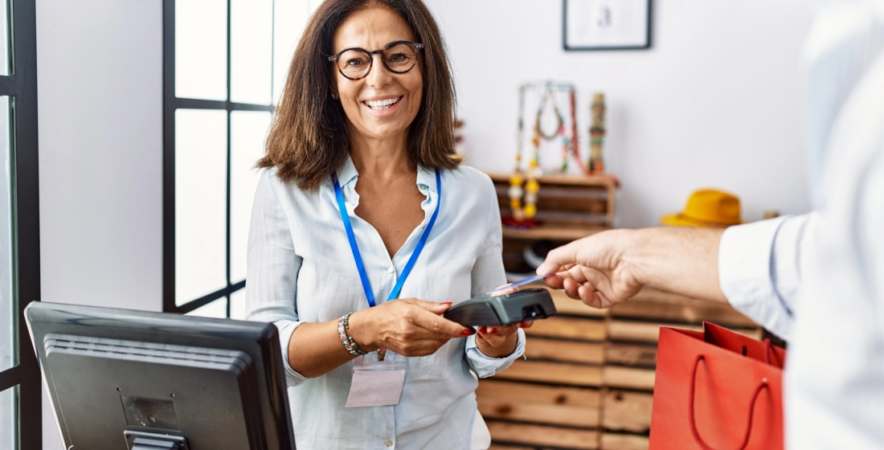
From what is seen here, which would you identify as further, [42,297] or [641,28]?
[641,28]

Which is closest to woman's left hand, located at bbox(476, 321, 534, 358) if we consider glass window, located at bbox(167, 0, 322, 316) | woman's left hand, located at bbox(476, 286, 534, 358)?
woman's left hand, located at bbox(476, 286, 534, 358)

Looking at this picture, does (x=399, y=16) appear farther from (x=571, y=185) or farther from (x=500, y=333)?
(x=571, y=185)

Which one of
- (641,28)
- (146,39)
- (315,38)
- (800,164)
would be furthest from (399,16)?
(800,164)

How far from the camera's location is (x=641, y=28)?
3.31 m

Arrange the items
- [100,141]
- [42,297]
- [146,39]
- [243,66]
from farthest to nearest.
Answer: [243,66]
[146,39]
[100,141]
[42,297]

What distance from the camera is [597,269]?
3.97 ft

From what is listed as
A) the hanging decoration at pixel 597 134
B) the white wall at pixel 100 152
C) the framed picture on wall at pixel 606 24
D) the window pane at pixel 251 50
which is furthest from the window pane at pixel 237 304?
the framed picture on wall at pixel 606 24

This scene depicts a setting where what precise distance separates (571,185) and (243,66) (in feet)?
5.78

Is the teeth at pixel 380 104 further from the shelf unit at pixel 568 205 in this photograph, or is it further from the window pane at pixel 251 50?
the shelf unit at pixel 568 205

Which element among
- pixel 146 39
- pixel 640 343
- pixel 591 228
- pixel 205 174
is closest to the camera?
pixel 146 39

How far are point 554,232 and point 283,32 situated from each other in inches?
59.1

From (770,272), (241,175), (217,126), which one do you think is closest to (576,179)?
(241,175)

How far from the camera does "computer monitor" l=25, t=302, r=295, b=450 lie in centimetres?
84

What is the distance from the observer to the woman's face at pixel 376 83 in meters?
1.39
